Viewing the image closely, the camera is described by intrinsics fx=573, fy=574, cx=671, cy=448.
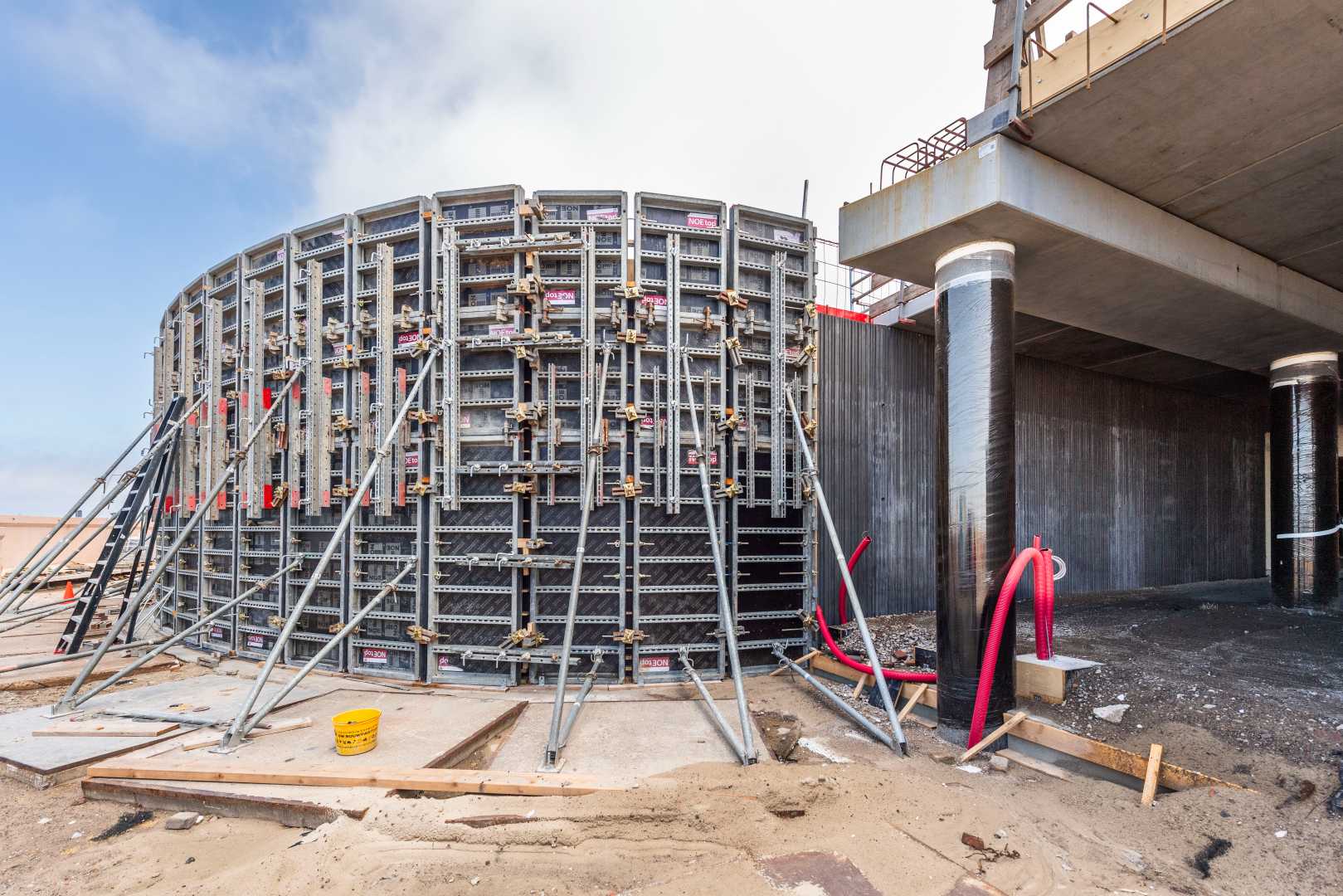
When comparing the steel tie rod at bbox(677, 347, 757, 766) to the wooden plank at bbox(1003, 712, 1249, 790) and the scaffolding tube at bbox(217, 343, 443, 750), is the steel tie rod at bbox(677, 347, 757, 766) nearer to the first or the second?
the wooden plank at bbox(1003, 712, 1249, 790)

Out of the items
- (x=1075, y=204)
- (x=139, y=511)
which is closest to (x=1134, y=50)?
(x=1075, y=204)

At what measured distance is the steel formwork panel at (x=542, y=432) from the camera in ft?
26.5

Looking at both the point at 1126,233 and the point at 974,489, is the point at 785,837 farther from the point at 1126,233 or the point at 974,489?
the point at 1126,233

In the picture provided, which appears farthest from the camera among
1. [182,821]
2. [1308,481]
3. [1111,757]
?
[1308,481]

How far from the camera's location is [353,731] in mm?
5477

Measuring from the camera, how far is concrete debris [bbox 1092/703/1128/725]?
629 cm

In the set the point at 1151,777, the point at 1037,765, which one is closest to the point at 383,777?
the point at 1037,765

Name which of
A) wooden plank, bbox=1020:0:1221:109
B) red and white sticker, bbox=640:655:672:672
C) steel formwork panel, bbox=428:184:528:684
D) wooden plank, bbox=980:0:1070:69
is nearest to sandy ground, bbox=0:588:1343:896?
red and white sticker, bbox=640:655:672:672

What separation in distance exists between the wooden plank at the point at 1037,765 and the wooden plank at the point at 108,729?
29.5 feet

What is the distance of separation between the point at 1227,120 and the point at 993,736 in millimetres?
7692

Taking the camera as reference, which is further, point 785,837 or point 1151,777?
point 1151,777

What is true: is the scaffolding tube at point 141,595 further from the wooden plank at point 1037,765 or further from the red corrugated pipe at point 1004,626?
the wooden plank at point 1037,765

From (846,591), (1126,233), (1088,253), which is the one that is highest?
(1126,233)

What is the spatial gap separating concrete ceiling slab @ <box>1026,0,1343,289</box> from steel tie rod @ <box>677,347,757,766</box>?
17.1 feet
